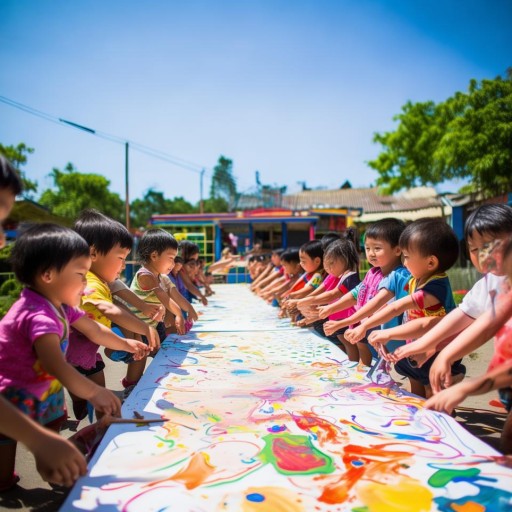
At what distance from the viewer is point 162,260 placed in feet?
10.4

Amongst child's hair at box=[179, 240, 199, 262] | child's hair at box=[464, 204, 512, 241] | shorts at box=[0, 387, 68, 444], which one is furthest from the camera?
child's hair at box=[179, 240, 199, 262]

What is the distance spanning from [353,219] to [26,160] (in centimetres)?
2088

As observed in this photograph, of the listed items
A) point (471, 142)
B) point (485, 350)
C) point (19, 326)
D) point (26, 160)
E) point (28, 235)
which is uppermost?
point (26, 160)

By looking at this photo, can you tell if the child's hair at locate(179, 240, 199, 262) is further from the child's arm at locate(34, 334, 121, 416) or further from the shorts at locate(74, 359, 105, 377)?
the child's arm at locate(34, 334, 121, 416)

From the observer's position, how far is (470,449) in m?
1.28

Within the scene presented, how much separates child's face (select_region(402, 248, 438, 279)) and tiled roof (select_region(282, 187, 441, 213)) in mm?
21079

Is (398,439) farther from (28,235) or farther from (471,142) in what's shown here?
(471,142)

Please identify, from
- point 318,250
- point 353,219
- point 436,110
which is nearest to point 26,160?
point 353,219

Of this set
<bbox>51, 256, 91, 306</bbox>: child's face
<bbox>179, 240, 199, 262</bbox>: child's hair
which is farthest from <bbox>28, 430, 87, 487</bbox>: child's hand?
<bbox>179, 240, 199, 262</bbox>: child's hair

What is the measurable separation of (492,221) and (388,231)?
Answer: 834 mm

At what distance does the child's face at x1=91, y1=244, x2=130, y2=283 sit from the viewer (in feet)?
7.52

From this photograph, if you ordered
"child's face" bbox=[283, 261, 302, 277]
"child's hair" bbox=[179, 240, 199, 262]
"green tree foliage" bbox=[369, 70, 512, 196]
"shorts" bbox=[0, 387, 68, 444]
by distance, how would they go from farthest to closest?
"green tree foliage" bbox=[369, 70, 512, 196] < "child's hair" bbox=[179, 240, 199, 262] < "child's face" bbox=[283, 261, 302, 277] < "shorts" bbox=[0, 387, 68, 444]

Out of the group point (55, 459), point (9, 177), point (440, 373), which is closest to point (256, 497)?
point (55, 459)

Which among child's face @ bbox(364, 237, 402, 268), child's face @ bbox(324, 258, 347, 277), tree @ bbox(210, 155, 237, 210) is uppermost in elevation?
tree @ bbox(210, 155, 237, 210)
